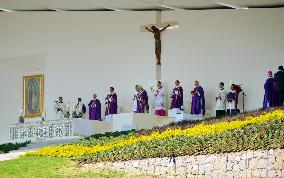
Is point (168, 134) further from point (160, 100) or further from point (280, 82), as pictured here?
point (160, 100)

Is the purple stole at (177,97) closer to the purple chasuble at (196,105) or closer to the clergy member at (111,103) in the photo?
the purple chasuble at (196,105)

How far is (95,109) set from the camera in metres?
26.9

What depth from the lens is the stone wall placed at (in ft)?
43.2

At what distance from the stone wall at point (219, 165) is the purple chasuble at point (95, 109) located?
12163 millimetres

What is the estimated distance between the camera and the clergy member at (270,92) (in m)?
23.0

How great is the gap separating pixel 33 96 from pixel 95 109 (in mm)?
3358

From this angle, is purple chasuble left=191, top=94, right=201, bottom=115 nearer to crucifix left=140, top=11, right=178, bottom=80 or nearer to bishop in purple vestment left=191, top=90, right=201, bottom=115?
bishop in purple vestment left=191, top=90, right=201, bottom=115

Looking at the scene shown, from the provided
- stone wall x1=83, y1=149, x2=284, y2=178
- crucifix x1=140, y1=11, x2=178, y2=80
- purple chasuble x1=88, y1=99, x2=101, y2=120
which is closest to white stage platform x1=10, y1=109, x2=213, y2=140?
purple chasuble x1=88, y1=99, x2=101, y2=120

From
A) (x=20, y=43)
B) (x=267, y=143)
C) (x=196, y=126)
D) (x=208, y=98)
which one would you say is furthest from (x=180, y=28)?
(x=267, y=143)

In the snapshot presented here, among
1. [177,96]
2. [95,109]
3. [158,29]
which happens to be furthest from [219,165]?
[95,109]

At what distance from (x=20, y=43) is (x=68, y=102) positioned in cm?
298

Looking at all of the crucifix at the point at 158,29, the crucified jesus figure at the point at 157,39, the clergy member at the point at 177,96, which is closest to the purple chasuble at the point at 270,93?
the clergy member at the point at 177,96

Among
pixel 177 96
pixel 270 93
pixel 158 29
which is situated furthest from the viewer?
pixel 158 29

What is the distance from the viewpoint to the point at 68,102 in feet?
92.2
